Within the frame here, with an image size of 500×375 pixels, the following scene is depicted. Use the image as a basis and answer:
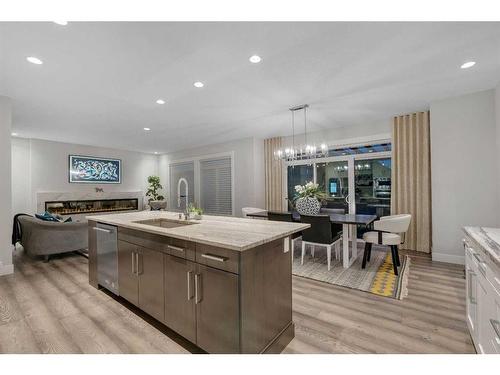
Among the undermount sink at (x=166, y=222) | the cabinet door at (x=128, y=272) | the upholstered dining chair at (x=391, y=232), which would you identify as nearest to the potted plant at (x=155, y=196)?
the undermount sink at (x=166, y=222)

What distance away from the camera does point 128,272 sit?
228 cm

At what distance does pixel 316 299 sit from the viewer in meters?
2.53

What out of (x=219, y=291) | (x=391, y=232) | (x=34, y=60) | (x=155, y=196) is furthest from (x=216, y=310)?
(x=155, y=196)

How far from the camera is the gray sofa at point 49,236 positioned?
3.75 m

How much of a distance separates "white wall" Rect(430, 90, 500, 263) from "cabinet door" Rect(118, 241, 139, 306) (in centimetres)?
440

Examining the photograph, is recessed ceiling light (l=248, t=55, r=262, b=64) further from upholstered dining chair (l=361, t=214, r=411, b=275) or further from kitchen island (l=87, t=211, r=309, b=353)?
upholstered dining chair (l=361, t=214, r=411, b=275)

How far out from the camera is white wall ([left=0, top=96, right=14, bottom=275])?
3342 mm

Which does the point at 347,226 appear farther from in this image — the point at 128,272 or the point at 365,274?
the point at 128,272

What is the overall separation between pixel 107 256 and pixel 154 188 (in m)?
6.02

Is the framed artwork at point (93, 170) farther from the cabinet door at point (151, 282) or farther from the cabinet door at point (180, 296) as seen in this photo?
the cabinet door at point (180, 296)

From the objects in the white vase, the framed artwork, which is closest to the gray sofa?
the framed artwork

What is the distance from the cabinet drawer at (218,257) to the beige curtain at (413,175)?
13.7 ft
